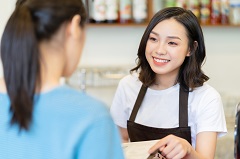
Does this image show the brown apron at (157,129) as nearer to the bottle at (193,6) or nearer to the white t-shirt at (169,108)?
the white t-shirt at (169,108)

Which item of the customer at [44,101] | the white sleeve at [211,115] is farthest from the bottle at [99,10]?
the customer at [44,101]

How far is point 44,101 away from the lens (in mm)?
859

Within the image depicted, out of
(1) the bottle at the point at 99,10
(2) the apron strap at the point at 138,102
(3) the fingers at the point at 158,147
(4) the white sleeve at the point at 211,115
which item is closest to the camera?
(3) the fingers at the point at 158,147

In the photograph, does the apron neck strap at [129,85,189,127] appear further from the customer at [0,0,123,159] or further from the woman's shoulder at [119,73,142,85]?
the customer at [0,0,123,159]

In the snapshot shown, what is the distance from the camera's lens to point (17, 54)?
2.81 ft

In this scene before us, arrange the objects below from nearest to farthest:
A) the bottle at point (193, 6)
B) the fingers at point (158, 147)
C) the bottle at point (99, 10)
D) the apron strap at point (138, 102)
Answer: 1. the fingers at point (158, 147)
2. the apron strap at point (138, 102)
3. the bottle at point (99, 10)
4. the bottle at point (193, 6)

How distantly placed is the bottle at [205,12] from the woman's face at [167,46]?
46.5 inches

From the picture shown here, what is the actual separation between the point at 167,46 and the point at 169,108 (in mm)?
249

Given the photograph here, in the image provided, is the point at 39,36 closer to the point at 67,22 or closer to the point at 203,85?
the point at 67,22

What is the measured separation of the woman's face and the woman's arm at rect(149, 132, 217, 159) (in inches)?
11.4

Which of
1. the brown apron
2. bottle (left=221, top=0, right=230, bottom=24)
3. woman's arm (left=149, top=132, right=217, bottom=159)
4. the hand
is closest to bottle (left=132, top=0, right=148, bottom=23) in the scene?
bottle (left=221, top=0, right=230, bottom=24)

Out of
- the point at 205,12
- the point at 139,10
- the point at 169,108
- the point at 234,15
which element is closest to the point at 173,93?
the point at 169,108

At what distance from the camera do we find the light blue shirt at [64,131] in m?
0.84

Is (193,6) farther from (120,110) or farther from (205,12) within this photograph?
(120,110)
